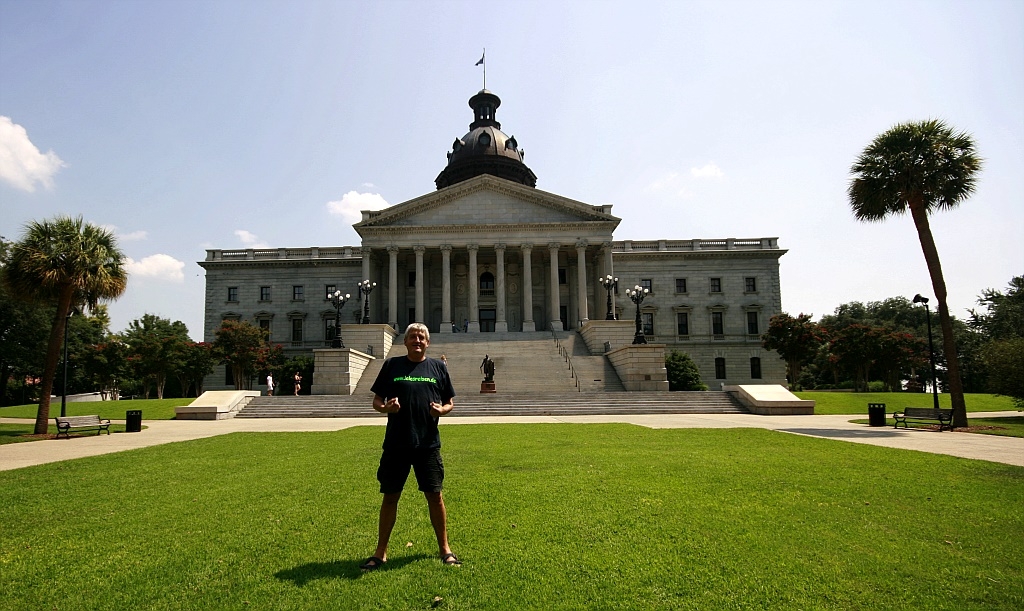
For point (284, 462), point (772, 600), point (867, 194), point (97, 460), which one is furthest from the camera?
point (867, 194)

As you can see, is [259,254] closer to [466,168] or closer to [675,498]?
[466,168]

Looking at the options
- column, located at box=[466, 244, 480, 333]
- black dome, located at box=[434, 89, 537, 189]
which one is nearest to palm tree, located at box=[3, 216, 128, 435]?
column, located at box=[466, 244, 480, 333]

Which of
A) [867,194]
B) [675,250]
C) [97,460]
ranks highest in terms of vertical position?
[675,250]

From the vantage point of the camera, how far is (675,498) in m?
7.21

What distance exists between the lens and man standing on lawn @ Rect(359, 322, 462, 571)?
495cm

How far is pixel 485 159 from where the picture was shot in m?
64.6

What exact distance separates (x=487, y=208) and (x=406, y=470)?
49818mm

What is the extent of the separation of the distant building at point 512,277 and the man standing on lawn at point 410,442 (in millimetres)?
47274

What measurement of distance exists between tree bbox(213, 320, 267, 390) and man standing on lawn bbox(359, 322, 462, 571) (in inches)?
1910

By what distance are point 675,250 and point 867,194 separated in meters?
38.4

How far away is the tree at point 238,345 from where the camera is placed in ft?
160

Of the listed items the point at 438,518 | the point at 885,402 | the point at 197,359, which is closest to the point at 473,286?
the point at 197,359

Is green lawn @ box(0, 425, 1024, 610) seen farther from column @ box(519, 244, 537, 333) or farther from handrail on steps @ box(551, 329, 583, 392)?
column @ box(519, 244, 537, 333)

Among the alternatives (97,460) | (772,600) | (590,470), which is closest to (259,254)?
(97,460)
